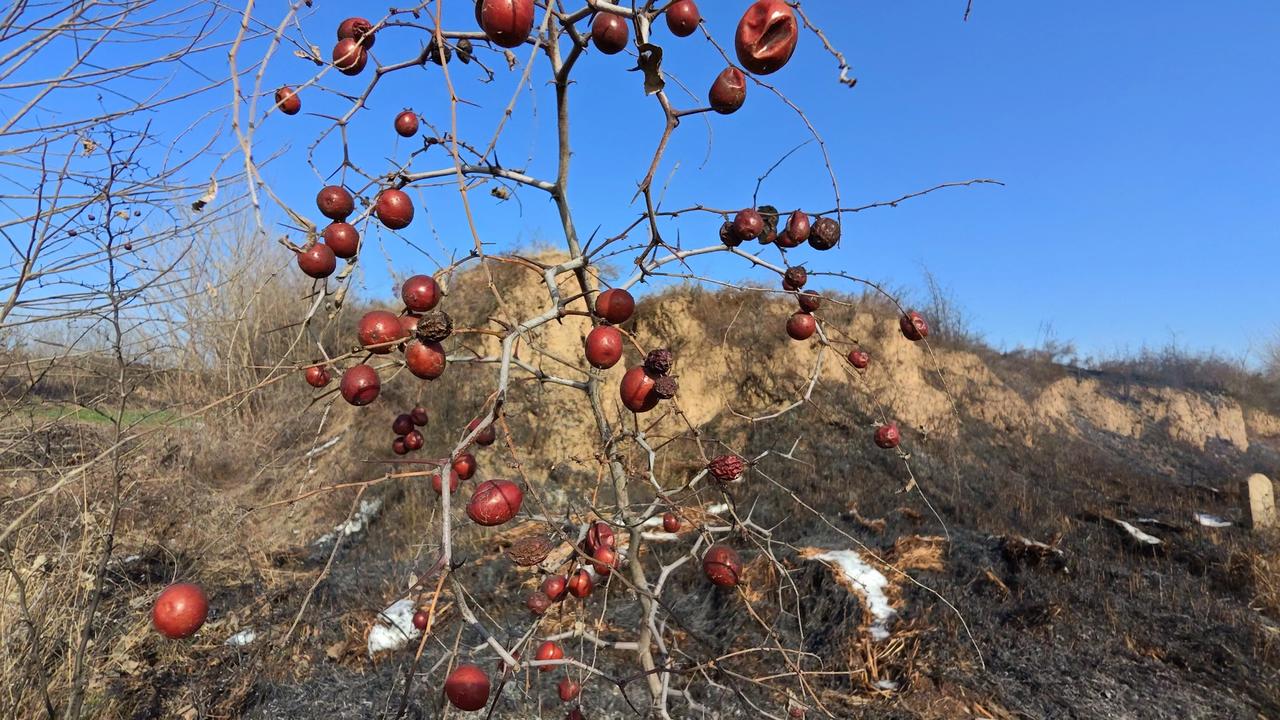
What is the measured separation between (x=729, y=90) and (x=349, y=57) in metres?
0.64

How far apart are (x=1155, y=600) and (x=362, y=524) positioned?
680cm

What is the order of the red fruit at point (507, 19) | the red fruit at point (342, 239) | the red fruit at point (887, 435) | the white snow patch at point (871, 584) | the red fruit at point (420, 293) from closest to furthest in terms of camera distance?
the red fruit at point (507, 19), the red fruit at point (420, 293), the red fruit at point (342, 239), the red fruit at point (887, 435), the white snow patch at point (871, 584)

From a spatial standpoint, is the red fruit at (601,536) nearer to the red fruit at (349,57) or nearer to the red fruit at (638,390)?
the red fruit at (638,390)

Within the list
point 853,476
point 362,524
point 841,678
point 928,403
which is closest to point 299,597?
point 362,524

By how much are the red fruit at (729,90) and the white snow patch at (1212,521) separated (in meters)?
7.26

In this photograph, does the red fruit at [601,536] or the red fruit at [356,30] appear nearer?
the red fruit at [356,30]

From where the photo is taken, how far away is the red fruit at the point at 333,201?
973 mm

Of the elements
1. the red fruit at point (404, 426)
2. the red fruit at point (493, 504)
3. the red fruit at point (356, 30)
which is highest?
the red fruit at point (356, 30)

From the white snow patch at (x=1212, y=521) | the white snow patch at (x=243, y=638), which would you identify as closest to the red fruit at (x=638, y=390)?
the white snow patch at (x=243, y=638)

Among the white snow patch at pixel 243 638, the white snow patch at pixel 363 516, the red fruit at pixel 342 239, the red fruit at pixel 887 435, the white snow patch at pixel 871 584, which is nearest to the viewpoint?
Result: the red fruit at pixel 342 239

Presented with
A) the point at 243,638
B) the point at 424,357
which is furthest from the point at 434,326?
the point at 243,638

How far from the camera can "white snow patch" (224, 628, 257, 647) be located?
3.53m

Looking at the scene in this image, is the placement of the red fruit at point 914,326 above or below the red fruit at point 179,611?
above

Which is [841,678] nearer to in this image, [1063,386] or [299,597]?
[299,597]
